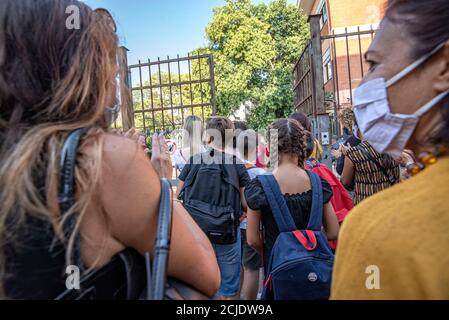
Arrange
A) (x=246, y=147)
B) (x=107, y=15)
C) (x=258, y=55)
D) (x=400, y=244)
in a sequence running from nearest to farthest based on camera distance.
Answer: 1. (x=400, y=244)
2. (x=107, y=15)
3. (x=246, y=147)
4. (x=258, y=55)

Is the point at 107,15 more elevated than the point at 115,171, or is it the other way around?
the point at 107,15

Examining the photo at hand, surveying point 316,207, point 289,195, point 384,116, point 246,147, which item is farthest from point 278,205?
point 246,147

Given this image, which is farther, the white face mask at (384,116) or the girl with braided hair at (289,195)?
the girl with braided hair at (289,195)

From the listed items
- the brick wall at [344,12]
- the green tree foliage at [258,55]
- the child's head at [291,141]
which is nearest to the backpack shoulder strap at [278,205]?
the child's head at [291,141]

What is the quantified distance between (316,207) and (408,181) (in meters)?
1.52

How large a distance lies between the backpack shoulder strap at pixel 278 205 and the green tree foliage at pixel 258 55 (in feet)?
65.2

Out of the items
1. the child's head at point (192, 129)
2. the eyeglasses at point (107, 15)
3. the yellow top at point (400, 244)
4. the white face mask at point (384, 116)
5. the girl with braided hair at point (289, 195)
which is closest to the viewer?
the yellow top at point (400, 244)

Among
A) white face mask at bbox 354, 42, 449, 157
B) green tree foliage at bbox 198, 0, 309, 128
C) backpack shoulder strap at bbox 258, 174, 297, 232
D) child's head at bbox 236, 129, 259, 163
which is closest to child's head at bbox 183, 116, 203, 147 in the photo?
child's head at bbox 236, 129, 259, 163

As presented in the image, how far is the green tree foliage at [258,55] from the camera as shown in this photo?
22.4 m

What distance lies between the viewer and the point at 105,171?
2.94ft

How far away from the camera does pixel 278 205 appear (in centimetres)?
232

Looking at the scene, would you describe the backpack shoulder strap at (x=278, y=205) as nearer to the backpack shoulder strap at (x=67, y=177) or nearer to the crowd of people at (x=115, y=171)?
the crowd of people at (x=115, y=171)

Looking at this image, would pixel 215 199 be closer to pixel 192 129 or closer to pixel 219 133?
pixel 219 133

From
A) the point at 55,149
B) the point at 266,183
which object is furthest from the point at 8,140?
the point at 266,183
